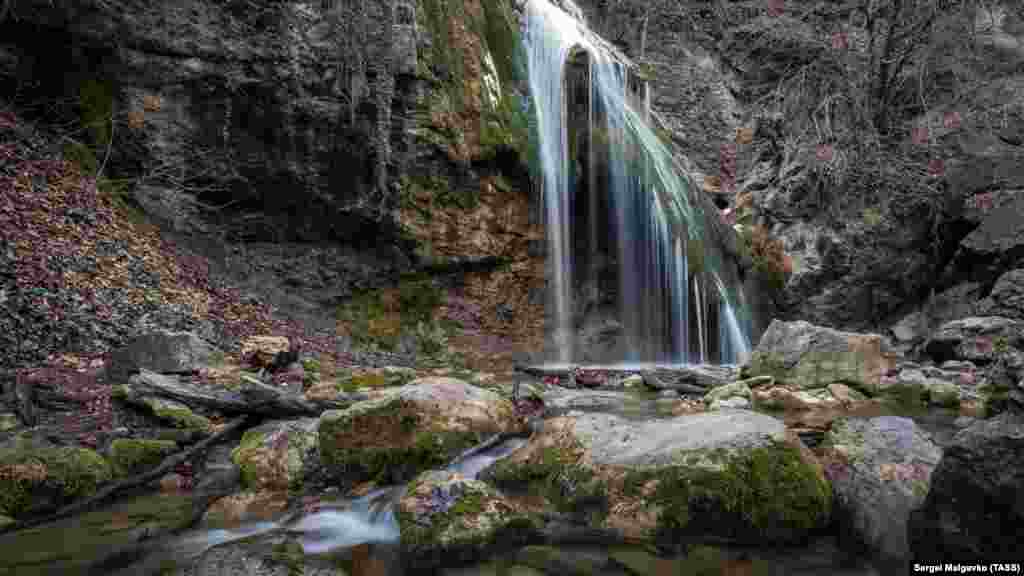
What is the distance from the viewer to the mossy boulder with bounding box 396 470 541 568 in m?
2.56

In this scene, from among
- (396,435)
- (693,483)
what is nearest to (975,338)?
(693,483)

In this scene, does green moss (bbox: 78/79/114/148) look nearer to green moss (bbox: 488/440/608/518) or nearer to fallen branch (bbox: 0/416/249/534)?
fallen branch (bbox: 0/416/249/534)

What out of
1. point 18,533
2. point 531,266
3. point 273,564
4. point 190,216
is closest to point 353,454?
point 273,564

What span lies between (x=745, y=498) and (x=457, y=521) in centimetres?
136

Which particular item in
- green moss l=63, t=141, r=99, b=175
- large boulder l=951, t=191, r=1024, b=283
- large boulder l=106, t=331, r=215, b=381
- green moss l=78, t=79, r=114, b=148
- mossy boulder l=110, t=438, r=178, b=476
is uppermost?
green moss l=78, t=79, r=114, b=148

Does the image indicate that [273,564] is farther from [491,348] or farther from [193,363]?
[491,348]

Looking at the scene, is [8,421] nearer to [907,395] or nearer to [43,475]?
[43,475]

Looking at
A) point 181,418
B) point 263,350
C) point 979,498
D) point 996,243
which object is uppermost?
point 996,243

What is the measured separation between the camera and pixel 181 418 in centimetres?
417

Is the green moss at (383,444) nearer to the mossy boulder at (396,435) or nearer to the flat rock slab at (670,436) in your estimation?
the mossy boulder at (396,435)

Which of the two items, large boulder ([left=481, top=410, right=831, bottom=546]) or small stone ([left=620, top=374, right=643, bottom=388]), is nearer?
large boulder ([left=481, top=410, right=831, bottom=546])

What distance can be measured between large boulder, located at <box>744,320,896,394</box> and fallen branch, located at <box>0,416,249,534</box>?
240 inches

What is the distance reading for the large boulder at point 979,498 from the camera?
2074mm

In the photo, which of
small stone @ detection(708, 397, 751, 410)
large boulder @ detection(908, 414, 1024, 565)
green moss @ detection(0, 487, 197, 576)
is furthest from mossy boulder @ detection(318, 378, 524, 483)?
small stone @ detection(708, 397, 751, 410)
